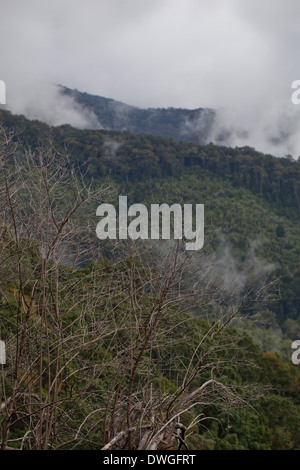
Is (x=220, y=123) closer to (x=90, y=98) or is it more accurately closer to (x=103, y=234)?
(x=90, y=98)

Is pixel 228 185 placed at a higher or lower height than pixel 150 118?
lower

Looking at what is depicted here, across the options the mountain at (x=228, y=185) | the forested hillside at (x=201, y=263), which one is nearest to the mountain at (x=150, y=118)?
the mountain at (x=228, y=185)

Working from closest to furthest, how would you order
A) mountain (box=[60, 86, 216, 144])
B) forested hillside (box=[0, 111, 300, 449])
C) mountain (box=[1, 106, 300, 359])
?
1. forested hillside (box=[0, 111, 300, 449])
2. mountain (box=[1, 106, 300, 359])
3. mountain (box=[60, 86, 216, 144])

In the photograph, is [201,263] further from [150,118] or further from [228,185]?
[150,118]

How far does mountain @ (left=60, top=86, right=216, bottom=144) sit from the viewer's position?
99.1 metres

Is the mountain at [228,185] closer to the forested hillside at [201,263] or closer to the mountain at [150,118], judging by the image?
the forested hillside at [201,263]

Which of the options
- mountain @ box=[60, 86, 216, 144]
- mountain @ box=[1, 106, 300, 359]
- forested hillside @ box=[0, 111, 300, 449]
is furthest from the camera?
mountain @ box=[60, 86, 216, 144]

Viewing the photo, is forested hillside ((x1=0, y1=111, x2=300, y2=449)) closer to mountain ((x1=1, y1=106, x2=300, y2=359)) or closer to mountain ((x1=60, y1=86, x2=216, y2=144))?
mountain ((x1=1, y1=106, x2=300, y2=359))

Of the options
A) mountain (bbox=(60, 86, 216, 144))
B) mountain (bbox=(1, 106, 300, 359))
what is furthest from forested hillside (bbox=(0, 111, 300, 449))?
mountain (bbox=(60, 86, 216, 144))

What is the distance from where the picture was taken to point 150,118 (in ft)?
374

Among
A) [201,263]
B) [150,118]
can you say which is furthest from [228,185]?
[150,118]

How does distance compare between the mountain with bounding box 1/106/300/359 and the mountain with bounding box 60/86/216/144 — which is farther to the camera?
the mountain with bounding box 60/86/216/144

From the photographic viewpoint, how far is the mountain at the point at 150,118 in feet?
325
